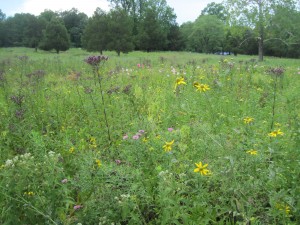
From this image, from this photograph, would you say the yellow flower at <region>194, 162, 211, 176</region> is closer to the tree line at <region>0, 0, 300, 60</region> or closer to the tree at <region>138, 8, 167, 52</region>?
the tree line at <region>0, 0, 300, 60</region>

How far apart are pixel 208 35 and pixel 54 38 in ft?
96.4

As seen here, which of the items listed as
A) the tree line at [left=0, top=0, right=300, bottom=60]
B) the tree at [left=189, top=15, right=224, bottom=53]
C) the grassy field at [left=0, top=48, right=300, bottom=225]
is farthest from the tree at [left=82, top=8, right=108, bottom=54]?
the tree at [left=189, top=15, right=224, bottom=53]

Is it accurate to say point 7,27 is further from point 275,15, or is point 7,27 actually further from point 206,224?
point 206,224

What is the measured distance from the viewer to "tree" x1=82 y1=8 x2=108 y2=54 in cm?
2864

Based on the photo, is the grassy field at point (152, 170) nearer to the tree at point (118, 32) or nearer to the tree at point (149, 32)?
the tree at point (118, 32)

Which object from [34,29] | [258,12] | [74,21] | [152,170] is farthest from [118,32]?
[74,21]

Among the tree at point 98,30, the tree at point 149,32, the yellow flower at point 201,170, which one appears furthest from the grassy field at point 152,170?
the tree at point 149,32

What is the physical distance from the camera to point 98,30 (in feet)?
95.0

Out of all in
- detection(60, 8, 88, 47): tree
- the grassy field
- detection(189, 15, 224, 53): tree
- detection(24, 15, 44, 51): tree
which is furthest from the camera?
detection(60, 8, 88, 47): tree

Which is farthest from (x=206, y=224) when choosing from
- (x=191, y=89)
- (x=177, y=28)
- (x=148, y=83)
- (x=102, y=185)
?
(x=177, y=28)

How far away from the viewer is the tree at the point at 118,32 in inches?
1116

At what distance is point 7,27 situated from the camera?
52781 mm

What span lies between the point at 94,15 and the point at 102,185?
29.3 meters

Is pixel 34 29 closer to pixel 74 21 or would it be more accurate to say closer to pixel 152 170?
pixel 74 21
